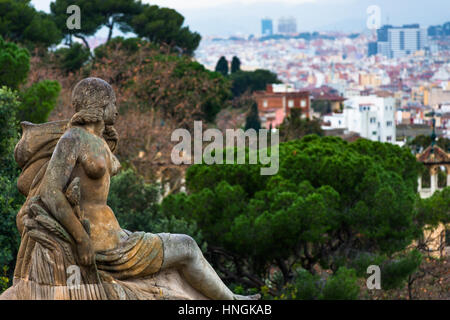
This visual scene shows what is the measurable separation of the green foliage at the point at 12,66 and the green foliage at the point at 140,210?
2477mm

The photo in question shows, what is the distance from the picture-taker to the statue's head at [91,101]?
21.1 feet

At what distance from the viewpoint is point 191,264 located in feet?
21.4

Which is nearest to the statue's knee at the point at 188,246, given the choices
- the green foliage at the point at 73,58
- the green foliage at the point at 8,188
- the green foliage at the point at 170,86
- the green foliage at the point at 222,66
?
the green foliage at the point at 8,188

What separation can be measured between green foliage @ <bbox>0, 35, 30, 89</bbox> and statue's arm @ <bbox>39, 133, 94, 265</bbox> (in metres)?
11.2

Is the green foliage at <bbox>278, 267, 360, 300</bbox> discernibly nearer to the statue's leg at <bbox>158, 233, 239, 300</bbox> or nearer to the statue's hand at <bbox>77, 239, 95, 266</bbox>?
the statue's leg at <bbox>158, 233, 239, 300</bbox>

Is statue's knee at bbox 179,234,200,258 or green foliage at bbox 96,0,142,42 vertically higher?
green foliage at bbox 96,0,142,42

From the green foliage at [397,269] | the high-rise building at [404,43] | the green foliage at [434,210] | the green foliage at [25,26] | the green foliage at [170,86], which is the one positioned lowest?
the green foliage at [397,269]

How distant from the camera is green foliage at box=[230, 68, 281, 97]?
7032cm

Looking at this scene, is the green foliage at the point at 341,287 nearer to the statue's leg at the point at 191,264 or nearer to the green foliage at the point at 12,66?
the green foliage at the point at 12,66

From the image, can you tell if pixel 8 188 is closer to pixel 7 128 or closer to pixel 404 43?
pixel 7 128

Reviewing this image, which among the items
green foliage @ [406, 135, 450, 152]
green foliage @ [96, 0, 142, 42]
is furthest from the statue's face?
green foliage @ [406, 135, 450, 152]

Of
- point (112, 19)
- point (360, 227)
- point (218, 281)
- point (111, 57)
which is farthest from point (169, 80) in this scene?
point (218, 281)
